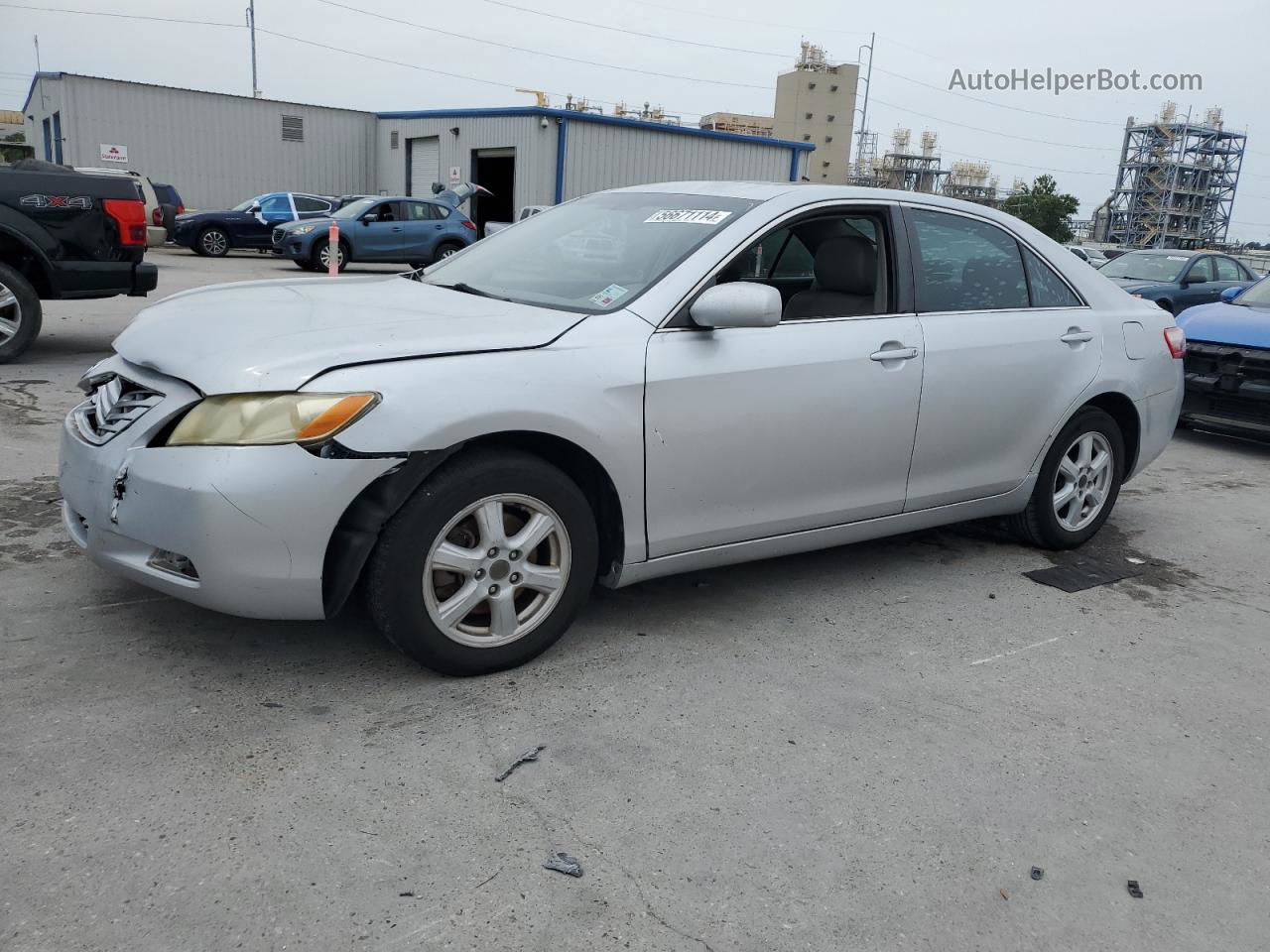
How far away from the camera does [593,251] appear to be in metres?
3.98

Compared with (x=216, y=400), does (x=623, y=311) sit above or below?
above

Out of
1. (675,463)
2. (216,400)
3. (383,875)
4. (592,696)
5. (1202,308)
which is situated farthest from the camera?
(1202,308)

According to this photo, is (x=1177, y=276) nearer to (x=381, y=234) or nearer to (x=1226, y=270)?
(x=1226, y=270)

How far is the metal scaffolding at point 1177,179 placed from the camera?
4390 inches

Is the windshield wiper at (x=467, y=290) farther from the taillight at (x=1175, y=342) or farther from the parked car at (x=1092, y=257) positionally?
the parked car at (x=1092, y=257)

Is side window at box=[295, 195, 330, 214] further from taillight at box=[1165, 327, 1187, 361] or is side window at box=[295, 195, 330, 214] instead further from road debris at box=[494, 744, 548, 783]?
road debris at box=[494, 744, 548, 783]

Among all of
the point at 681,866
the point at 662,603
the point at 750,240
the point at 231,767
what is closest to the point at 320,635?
the point at 231,767

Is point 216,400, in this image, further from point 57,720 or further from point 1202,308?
point 1202,308

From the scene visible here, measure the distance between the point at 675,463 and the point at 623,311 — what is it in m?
0.54

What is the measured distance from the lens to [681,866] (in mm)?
2449

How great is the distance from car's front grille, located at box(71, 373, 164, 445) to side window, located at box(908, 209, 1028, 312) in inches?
114

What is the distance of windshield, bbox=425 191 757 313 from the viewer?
3.68 meters

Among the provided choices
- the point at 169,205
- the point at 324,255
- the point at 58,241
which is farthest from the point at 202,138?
the point at 58,241

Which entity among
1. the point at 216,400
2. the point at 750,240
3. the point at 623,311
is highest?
the point at 750,240
